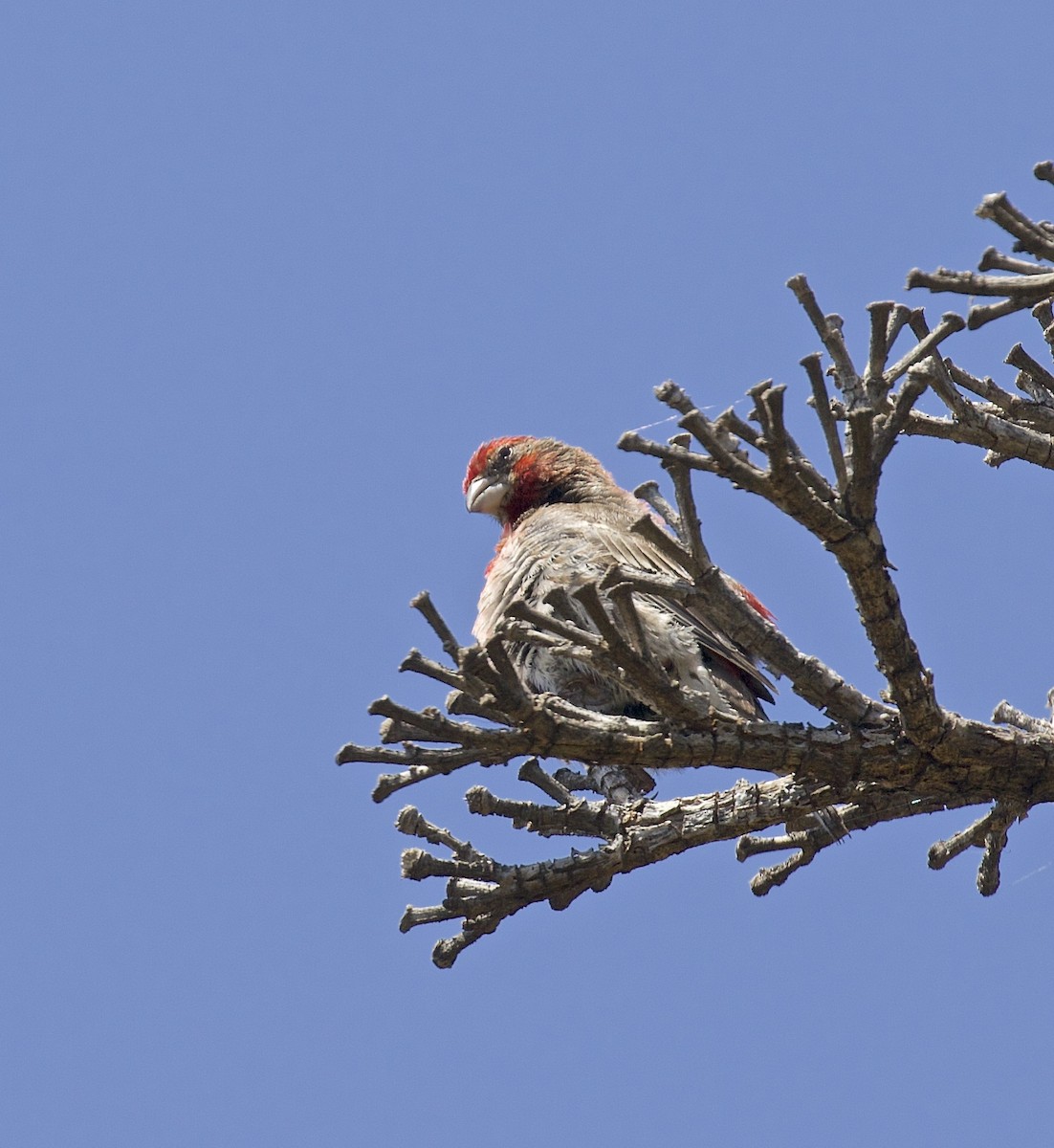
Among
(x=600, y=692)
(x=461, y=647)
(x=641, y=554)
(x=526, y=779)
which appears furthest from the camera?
(x=641, y=554)

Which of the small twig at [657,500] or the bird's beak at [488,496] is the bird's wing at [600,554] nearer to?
the bird's beak at [488,496]

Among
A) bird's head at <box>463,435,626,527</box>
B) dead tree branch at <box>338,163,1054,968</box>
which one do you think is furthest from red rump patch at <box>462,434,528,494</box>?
dead tree branch at <box>338,163,1054,968</box>

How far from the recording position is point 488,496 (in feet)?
23.4

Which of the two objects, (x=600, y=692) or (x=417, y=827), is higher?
(x=600, y=692)

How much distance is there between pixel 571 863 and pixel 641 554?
215 cm

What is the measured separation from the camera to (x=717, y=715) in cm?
364

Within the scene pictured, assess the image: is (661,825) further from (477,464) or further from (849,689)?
(477,464)

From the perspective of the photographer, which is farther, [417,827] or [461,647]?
[417,827]

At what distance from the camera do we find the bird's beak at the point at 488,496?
7.13 m

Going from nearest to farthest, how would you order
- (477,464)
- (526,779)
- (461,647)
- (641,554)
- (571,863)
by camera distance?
(461,647) → (571,863) → (526,779) → (641,554) → (477,464)

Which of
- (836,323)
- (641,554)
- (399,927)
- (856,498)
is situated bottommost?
(399,927)

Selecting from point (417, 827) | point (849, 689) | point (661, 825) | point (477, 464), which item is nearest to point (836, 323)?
point (849, 689)

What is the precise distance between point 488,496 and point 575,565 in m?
1.40

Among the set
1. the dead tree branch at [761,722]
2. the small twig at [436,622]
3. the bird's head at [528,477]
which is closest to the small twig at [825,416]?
the dead tree branch at [761,722]
